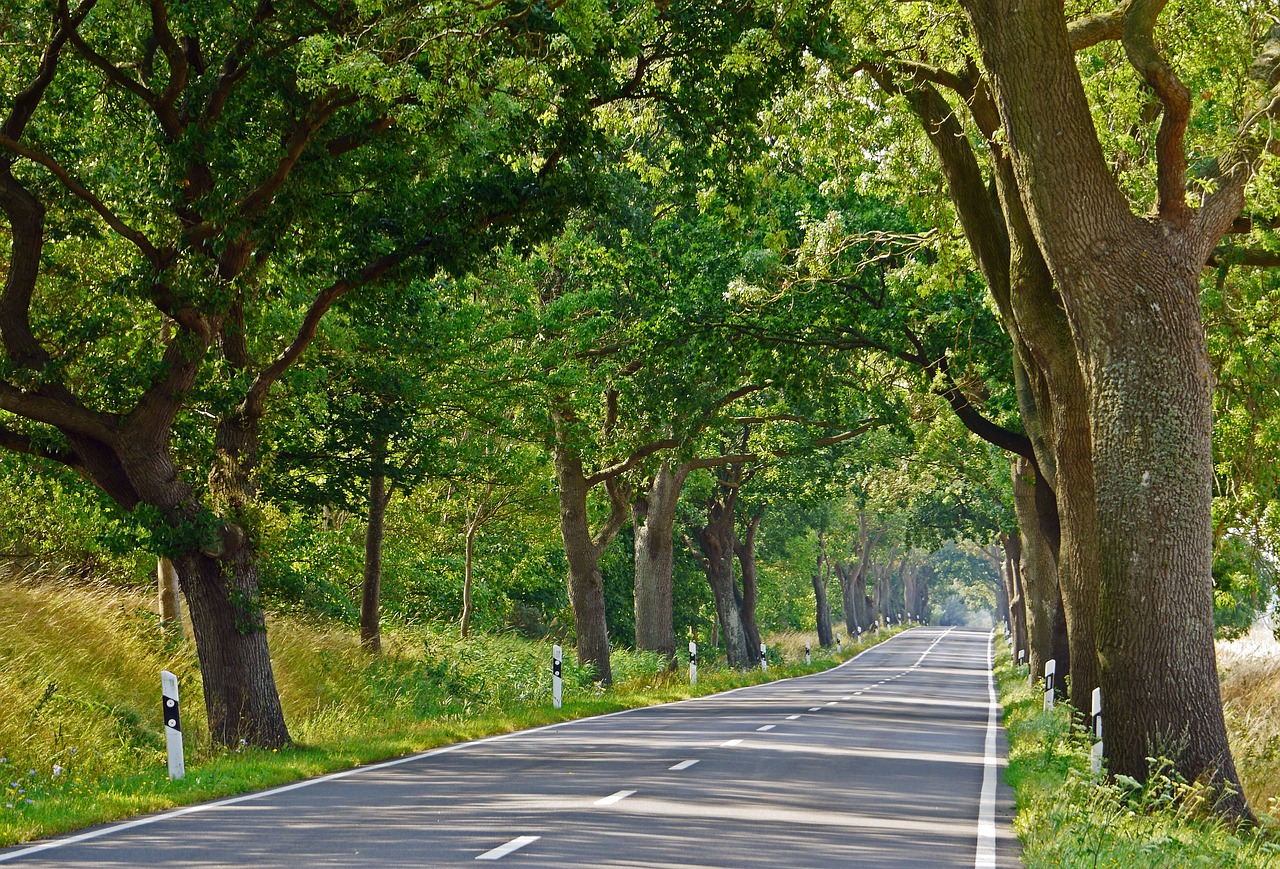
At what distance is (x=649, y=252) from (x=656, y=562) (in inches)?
424

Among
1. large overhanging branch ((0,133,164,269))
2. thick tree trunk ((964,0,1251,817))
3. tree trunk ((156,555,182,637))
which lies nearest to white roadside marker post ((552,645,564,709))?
tree trunk ((156,555,182,637))

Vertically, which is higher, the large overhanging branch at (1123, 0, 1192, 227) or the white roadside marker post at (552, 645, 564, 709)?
the large overhanging branch at (1123, 0, 1192, 227)

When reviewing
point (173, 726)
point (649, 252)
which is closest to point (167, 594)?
point (173, 726)

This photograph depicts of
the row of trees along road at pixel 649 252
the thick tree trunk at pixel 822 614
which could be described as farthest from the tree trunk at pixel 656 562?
the thick tree trunk at pixel 822 614

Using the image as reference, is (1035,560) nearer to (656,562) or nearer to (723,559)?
(656,562)

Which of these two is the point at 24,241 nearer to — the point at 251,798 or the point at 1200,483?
the point at 251,798

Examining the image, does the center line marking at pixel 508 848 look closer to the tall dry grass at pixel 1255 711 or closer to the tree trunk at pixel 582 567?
the tall dry grass at pixel 1255 711

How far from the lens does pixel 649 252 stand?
24828 millimetres

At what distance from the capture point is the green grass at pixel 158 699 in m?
11.9

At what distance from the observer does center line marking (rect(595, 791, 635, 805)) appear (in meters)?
11.4

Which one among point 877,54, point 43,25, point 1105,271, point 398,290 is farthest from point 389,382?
point 1105,271

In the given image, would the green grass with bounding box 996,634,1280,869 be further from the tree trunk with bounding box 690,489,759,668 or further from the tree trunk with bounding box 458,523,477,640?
the tree trunk with bounding box 690,489,759,668

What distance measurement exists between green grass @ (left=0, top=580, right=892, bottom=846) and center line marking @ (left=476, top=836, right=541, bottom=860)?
129 inches

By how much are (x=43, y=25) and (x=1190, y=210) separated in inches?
447
